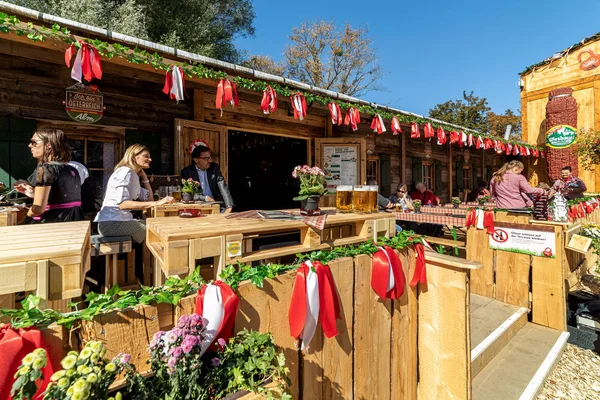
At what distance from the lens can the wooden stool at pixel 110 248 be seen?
2840mm

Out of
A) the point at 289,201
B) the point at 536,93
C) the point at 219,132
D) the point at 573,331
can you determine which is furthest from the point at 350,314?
the point at 536,93

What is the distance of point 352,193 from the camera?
93.7 inches

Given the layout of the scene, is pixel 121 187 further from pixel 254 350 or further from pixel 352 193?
pixel 254 350

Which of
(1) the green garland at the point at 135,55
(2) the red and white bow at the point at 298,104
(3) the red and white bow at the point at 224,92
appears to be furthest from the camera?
(2) the red and white bow at the point at 298,104

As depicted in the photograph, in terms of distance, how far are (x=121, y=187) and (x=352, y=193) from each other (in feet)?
7.70

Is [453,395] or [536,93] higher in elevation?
[536,93]

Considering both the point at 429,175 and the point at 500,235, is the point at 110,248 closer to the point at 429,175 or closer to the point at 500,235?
the point at 500,235

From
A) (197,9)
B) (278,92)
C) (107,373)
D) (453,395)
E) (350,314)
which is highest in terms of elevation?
(197,9)

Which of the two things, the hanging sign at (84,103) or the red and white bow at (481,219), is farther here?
the hanging sign at (84,103)

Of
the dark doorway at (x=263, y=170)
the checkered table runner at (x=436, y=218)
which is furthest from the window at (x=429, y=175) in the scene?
the checkered table runner at (x=436, y=218)

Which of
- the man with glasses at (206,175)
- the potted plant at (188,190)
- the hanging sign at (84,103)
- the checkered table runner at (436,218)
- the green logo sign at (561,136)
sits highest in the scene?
the green logo sign at (561,136)

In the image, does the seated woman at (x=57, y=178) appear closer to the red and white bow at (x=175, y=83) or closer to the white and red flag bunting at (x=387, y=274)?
the red and white bow at (x=175, y=83)

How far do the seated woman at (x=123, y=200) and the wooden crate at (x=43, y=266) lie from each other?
1.51 m

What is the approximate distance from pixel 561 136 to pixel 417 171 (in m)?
9.65
